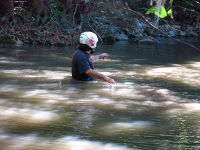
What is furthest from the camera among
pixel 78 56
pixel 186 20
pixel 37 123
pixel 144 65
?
pixel 186 20

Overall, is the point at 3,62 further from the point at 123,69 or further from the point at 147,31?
the point at 147,31

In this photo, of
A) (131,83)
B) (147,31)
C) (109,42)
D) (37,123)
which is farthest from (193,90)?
(147,31)

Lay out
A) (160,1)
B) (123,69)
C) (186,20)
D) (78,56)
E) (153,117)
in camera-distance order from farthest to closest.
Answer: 1. (186,20)
2. (123,69)
3. (78,56)
4. (153,117)
5. (160,1)

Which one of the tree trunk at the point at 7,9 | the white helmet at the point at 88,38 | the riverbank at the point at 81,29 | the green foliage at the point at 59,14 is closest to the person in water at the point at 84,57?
the white helmet at the point at 88,38

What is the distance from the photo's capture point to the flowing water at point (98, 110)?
15.5ft

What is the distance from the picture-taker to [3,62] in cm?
1147

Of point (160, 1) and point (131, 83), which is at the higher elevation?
point (160, 1)

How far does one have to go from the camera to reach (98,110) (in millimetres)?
6191

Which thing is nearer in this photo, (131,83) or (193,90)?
(193,90)

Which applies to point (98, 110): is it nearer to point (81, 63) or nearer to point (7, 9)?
point (81, 63)

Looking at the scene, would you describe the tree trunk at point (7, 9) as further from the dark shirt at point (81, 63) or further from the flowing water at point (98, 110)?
the dark shirt at point (81, 63)

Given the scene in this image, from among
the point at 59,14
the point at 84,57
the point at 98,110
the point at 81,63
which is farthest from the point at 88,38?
the point at 59,14

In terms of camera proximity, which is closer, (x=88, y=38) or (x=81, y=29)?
(x=88, y=38)

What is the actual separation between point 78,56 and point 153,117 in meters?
2.60
